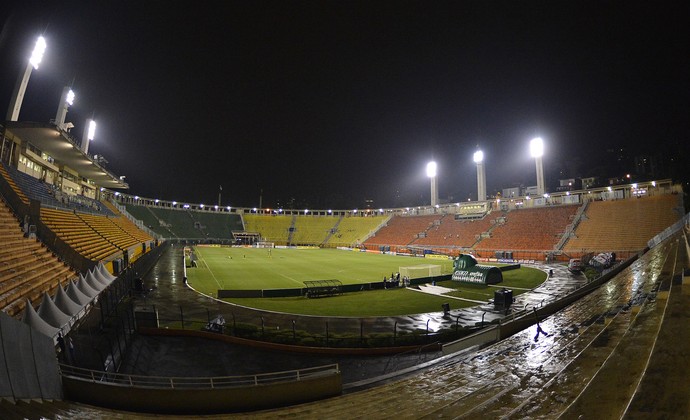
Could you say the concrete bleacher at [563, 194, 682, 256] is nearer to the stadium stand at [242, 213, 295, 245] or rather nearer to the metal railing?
the metal railing

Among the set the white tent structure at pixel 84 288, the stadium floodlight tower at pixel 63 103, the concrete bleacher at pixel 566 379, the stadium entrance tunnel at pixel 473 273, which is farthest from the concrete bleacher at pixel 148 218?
the concrete bleacher at pixel 566 379

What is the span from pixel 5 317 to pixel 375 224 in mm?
92584

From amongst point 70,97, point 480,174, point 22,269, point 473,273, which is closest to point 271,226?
point 480,174

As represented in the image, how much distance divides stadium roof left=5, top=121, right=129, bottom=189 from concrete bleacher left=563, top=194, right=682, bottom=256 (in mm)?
62253

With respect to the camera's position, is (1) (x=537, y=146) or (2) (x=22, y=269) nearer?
→ (2) (x=22, y=269)

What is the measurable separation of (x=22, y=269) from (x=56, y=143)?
2551cm

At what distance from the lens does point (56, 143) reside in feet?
109

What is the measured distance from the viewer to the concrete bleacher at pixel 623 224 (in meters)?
43.9

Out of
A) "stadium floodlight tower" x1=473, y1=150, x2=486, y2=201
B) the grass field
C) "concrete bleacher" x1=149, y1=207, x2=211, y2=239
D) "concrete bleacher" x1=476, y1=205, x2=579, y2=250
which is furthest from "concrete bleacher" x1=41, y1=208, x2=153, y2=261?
"stadium floodlight tower" x1=473, y1=150, x2=486, y2=201

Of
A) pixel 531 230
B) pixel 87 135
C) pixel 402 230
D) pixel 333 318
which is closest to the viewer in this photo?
pixel 333 318

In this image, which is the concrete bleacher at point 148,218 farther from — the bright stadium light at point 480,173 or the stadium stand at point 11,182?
the bright stadium light at point 480,173

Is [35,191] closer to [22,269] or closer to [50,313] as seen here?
[22,269]

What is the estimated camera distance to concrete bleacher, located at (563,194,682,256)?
43897 mm

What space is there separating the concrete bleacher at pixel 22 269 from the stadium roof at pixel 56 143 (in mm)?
12281
